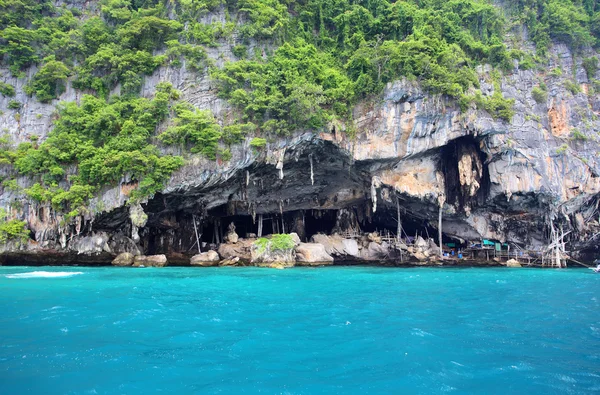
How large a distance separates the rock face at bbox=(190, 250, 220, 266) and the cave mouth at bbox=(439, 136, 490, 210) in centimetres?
1529

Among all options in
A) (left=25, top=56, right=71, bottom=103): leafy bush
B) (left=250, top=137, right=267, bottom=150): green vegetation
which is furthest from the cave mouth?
(left=25, top=56, right=71, bottom=103): leafy bush

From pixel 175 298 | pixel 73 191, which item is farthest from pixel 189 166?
pixel 175 298

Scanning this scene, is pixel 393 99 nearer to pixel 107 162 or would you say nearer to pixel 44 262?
pixel 107 162

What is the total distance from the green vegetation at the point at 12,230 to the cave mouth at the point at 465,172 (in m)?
24.6

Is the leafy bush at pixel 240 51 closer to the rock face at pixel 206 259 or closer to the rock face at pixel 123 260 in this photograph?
the rock face at pixel 206 259

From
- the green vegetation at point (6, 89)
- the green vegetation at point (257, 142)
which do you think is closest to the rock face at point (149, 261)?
the green vegetation at point (257, 142)

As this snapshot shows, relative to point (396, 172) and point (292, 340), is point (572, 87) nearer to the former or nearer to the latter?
point (396, 172)

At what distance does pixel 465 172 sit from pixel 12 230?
84.6ft

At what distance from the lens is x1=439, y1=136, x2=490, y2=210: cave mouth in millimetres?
24125

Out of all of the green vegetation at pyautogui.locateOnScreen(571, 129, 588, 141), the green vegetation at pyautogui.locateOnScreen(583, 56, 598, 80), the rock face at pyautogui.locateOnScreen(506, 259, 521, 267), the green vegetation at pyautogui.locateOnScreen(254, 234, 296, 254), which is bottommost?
the rock face at pyautogui.locateOnScreen(506, 259, 521, 267)

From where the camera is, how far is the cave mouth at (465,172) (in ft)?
79.2

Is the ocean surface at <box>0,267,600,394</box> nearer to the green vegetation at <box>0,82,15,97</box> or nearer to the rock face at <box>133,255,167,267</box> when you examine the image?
the rock face at <box>133,255,167,267</box>

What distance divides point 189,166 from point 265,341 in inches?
659

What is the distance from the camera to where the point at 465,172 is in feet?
78.6
